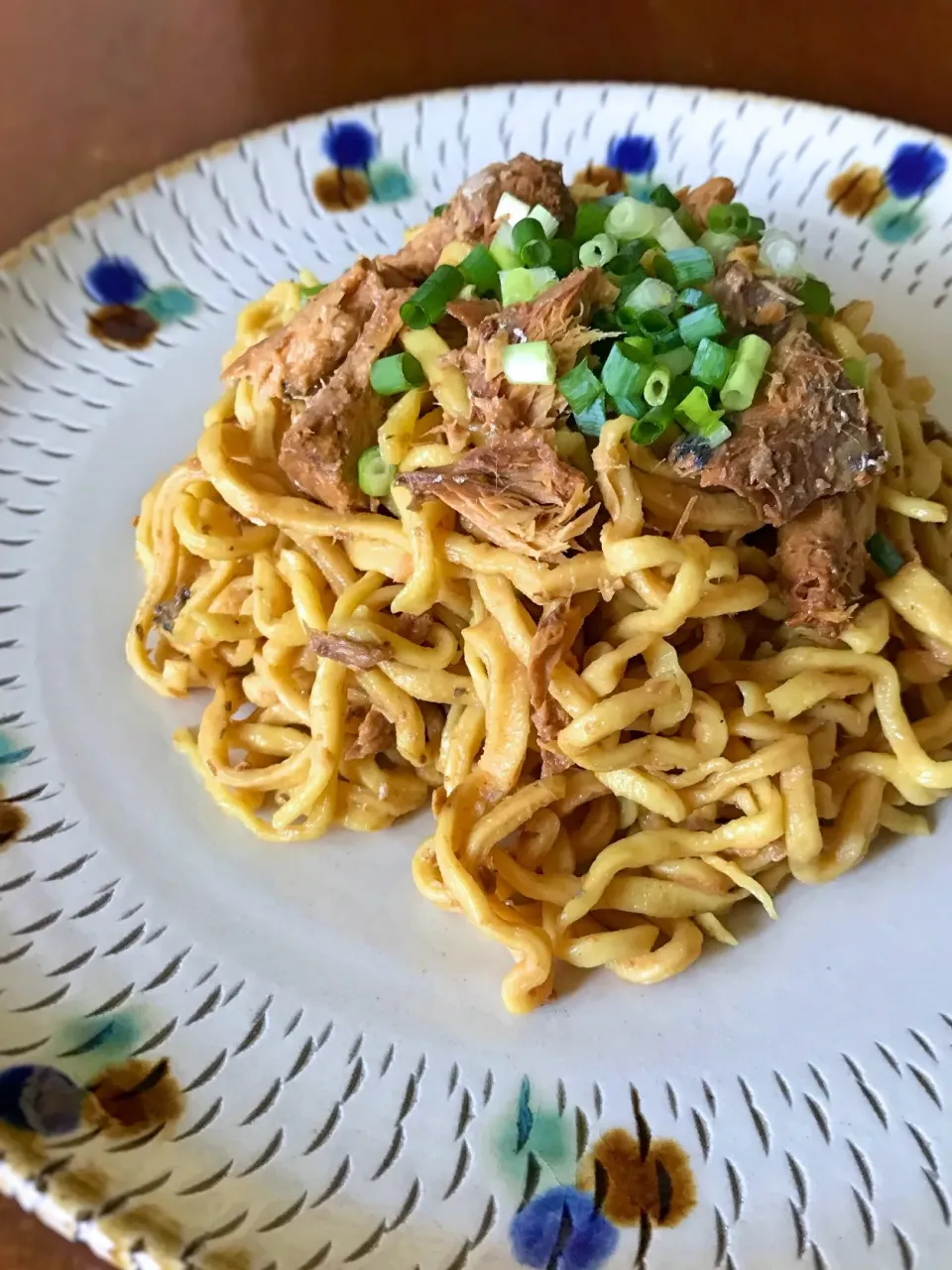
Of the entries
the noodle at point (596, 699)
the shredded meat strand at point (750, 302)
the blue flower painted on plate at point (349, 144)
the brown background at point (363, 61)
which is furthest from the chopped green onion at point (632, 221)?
the brown background at point (363, 61)

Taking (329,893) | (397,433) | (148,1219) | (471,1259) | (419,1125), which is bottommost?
(471,1259)

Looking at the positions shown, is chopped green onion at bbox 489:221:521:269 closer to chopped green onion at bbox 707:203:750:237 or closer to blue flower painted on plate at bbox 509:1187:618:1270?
chopped green onion at bbox 707:203:750:237

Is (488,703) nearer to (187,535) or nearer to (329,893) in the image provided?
(329,893)

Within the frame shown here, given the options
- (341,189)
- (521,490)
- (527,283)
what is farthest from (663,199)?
(341,189)

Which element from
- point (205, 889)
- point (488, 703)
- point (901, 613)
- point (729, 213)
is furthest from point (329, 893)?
point (729, 213)

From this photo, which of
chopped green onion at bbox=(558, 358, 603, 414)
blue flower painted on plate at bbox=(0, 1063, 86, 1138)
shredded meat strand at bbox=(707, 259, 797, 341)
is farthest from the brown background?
blue flower painted on plate at bbox=(0, 1063, 86, 1138)

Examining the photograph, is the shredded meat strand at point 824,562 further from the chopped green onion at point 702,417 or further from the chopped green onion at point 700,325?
the chopped green onion at point 700,325
